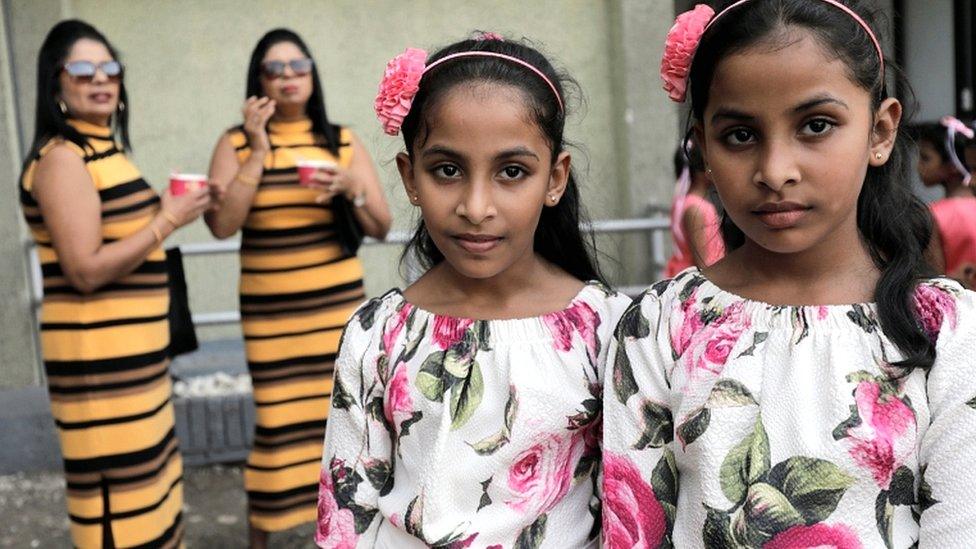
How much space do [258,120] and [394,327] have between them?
1734 millimetres

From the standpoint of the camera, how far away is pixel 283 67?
11.3 ft

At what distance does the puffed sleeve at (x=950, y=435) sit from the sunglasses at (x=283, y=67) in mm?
2497

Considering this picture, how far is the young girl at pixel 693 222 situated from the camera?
3322 millimetres

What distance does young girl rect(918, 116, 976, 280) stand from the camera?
325 cm

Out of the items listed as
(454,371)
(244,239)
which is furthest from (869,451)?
(244,239)

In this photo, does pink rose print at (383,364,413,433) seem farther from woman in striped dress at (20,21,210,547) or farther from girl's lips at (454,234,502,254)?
woman in striped dress at (20,21,210,547)

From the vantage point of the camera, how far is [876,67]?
1479 mm

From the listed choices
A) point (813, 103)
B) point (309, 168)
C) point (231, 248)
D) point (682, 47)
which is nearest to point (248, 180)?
point (309, 168)

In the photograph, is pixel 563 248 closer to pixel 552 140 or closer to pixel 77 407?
pixel 552 140

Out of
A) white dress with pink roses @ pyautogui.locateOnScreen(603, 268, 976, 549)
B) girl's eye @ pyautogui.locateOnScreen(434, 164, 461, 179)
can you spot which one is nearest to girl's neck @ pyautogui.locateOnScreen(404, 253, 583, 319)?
girl's eye @ pyautogui.locateOnScreen(434, 164, 461, 179)

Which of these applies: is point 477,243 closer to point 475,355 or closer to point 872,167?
point 475,355

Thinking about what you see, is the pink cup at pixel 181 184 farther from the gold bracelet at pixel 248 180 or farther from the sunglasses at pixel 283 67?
the sunglasses at pixel 283 67

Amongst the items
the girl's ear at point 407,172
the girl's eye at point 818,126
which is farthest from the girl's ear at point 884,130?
the girl's ear at point 407,172

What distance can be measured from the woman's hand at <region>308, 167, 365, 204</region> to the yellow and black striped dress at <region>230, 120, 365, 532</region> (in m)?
0.07
